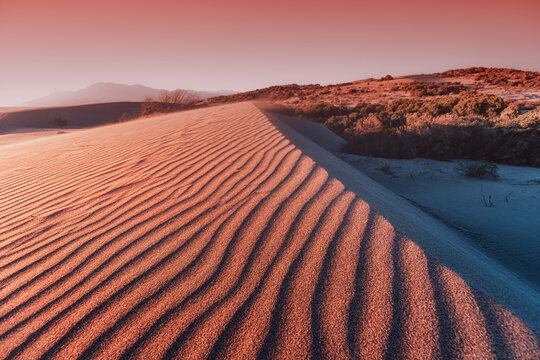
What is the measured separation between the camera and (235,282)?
1258 millimetres

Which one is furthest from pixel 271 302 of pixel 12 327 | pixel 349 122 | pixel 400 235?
pixel 349 122

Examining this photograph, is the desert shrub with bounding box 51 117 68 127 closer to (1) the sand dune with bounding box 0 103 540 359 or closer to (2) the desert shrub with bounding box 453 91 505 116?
(1) the sand dune with bounding box 0 103 540 359

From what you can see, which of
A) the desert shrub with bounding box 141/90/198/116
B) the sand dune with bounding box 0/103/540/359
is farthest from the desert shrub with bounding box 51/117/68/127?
the sand dune with bounding box 0/103/540/359

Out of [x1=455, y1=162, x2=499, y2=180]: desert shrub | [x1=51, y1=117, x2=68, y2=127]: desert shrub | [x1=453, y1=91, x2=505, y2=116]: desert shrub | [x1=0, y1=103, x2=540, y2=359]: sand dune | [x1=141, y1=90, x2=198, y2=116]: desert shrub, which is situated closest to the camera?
[x1=0, y1=103, x2=540, y2=359]: sand dune

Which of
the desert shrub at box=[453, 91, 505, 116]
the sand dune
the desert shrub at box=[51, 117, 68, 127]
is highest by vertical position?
the sand dune

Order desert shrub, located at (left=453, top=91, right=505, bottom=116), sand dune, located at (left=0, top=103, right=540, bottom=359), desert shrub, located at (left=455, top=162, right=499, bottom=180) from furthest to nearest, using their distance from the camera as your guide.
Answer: desert shrub, located at (left=453, top=91, right=505, bottom=116), desert shrub, located at (left=455, top=162, right=499, bottom=180), sand dune, located at (left=0, top=103, right=540, bottom=359)

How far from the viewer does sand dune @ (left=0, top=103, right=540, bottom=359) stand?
961 mm

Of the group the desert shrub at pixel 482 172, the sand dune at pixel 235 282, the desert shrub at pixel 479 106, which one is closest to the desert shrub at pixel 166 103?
the desert shrub at pixel 479 106

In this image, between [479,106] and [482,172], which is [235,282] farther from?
[479,106]

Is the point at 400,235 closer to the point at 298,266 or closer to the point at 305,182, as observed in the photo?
the point at 298,266

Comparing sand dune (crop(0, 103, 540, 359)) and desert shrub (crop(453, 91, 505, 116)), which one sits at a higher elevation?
sand dune (crop(0, 103, 540, 359))

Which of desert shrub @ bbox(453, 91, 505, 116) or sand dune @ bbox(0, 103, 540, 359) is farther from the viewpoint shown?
desert shrub @ bbox(453, 91, 505, 116)

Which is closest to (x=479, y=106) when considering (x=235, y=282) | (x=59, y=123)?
(x=235, y=282)

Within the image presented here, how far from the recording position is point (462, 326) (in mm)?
976
